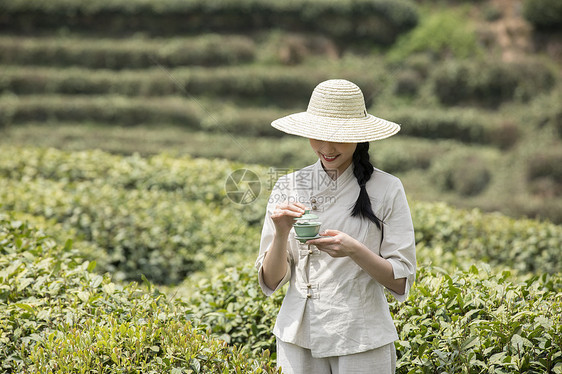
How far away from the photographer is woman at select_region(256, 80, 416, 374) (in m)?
1.70

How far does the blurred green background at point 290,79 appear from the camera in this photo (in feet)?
33.6

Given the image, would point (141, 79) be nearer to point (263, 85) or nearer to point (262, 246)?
point (263, 85)

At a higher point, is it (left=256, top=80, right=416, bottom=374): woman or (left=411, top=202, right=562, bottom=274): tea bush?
(left=256, top=80, right=416, bottom=374): woman

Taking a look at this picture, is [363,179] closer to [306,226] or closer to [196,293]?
[306,226]

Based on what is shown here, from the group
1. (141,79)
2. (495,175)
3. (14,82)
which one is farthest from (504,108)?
(14,82)

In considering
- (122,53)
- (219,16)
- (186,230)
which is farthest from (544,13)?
(186,230)

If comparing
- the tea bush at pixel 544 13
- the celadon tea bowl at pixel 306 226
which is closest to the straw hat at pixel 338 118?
the celadon tea bowl at pixel 306 226

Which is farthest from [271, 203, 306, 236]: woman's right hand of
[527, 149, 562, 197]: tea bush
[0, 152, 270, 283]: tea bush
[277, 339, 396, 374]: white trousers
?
[527, 149, 562, 197]: tea bush

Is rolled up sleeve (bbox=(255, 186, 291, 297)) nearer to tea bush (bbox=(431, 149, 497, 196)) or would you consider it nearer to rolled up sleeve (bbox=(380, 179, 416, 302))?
rolled up sleeve (bbox=(380, 179, 416, 302))

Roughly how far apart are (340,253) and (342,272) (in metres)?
0.14

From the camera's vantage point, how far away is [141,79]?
1251 centimetres

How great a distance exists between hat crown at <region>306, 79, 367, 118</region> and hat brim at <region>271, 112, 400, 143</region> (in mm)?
18

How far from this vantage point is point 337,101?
1780 mm

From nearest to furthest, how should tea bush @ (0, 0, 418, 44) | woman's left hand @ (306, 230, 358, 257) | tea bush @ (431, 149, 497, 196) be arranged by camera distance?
woman's left hand @ (306, 230, 358, 257), tea bush @ (431, 149, 497, 196), tea bush @ (0, 0, 418, 44)
